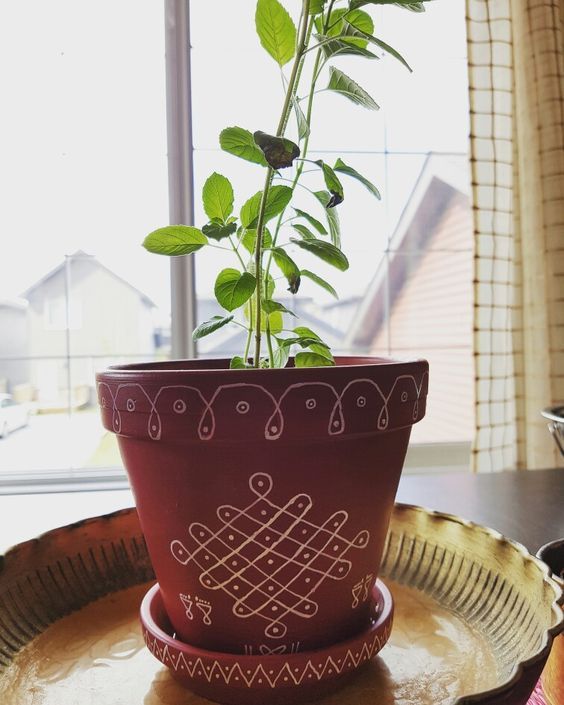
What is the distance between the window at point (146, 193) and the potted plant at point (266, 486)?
1717mm

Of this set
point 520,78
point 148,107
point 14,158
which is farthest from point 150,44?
point 520,78

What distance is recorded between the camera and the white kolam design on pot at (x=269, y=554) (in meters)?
0.26

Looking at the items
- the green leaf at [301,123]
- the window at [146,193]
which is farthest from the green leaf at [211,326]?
the window at [146,193]

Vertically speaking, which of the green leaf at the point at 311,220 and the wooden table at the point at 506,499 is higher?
the green leaf at the point at 311,220

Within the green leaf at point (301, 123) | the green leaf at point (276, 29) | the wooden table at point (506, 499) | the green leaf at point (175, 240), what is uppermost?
the green leaf at point (276, 29)

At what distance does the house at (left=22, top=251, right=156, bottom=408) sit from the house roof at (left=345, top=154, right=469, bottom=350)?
930mm

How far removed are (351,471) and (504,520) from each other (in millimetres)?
424

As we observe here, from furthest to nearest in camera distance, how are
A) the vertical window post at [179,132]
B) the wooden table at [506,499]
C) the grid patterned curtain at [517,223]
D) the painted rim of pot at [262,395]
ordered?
the vertical window post at [179,132]
the grid patterned curtain at [517,223]
the wooden table at [506,499]
the painted rim of pot at [262,395]

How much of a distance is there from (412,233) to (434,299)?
32cm

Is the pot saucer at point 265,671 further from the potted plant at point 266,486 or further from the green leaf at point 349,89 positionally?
the green leaf at point 349,89

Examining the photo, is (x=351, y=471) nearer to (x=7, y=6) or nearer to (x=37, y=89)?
(x=37, y=89)

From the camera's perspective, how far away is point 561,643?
253 millimetres

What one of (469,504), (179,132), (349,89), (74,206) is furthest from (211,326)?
(74,206)

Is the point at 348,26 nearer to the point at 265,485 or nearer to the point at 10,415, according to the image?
the point at 265,485
